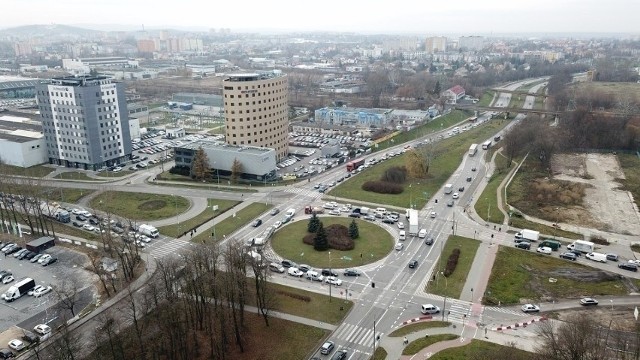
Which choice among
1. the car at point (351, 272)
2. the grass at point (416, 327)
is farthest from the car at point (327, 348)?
the car at point (351, 272)

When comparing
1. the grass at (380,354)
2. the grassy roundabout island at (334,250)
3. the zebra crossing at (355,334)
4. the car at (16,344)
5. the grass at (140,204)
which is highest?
the grass at (140,204)

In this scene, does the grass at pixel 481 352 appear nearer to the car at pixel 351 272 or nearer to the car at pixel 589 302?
the car at pixel 589 302

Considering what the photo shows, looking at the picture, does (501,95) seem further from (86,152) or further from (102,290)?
(102,290)

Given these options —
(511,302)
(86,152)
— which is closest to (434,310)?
(511,302)

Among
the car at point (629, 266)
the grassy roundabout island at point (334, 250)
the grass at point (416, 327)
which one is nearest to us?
the grass at point (416, 327)

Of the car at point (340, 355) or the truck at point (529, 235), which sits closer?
the car at point (340, 355)

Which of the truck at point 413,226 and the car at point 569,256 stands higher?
the truck at point 413,226
